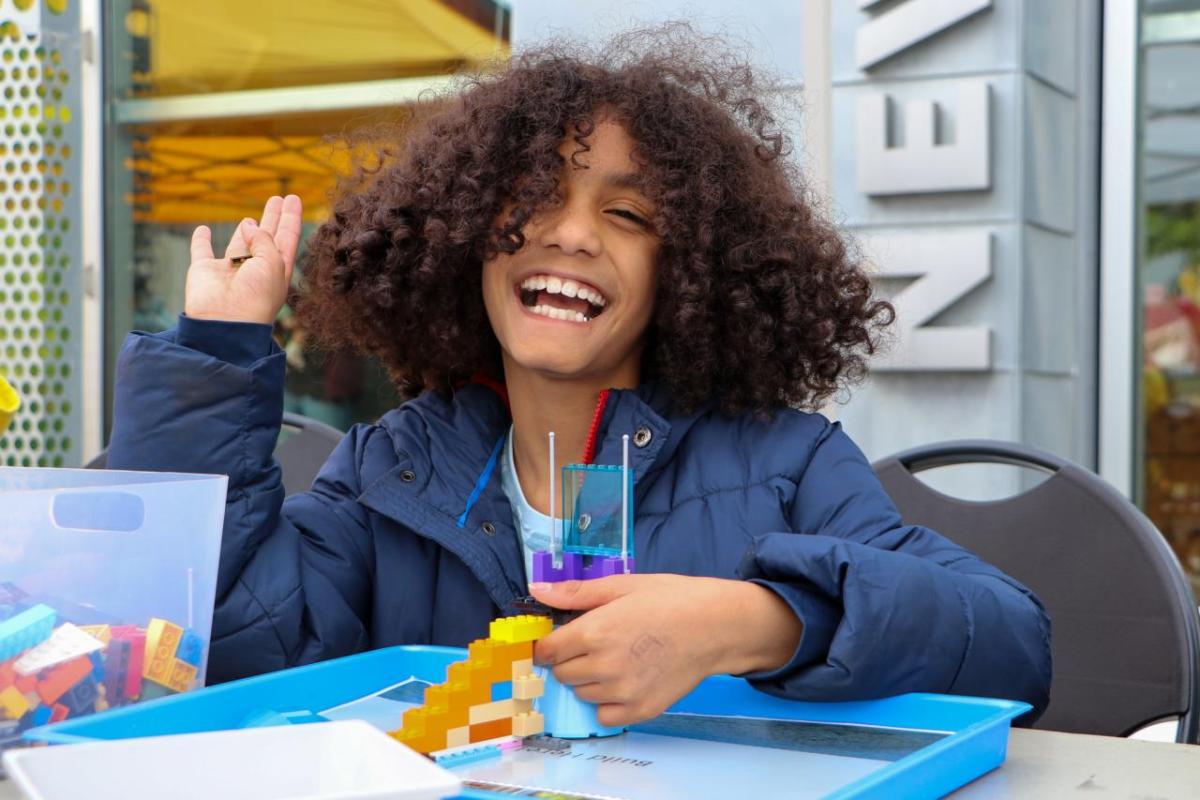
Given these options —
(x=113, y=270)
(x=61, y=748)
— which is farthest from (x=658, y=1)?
(x=61, y=748)

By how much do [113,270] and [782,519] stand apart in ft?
11.2

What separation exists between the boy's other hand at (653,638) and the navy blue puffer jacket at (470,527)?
39 mm

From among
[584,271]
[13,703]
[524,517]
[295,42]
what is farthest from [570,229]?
[295,42]

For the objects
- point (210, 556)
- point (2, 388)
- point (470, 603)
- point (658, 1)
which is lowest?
point (470, 603)

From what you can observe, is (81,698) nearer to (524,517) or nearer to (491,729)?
(491,729)

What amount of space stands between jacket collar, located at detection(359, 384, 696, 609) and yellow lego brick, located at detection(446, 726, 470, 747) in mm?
535

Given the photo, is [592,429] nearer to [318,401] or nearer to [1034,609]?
[1034,609]

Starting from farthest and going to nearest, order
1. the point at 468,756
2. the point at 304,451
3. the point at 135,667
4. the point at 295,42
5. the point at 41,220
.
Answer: the point at 41,220, the point at 295,42, the point at 304,451, the point at 135,667, the point at 468,756

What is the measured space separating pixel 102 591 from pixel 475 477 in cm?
57

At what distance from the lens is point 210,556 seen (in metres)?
0.89

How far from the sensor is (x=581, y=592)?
834mm

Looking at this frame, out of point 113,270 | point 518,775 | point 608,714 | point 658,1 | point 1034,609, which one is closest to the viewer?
point 518,775

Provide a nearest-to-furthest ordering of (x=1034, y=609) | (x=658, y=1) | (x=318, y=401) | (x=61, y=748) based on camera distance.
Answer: (x=61, y=748)
(x=1034, y=609)
(x=658, y=1)
(x=318, y=401)

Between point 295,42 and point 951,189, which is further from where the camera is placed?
point 295,42
